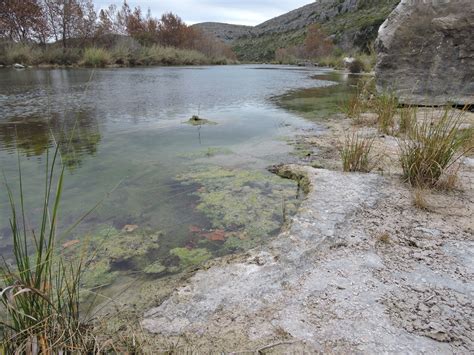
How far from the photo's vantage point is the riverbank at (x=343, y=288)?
1088 mm

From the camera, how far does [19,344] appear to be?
99 cm

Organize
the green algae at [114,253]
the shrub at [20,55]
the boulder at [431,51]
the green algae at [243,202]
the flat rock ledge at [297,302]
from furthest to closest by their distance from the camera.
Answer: the shrub at [20,55] < the boulder at [431,51] < the green algae at [243,202] < the green algae at [114,253] < the flat rock ledge at [297,302]

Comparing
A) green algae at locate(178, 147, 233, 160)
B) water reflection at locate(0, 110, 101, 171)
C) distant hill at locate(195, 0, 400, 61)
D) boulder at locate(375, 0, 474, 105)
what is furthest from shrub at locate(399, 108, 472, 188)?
distant hill at locate(195, 0, 400, 61)

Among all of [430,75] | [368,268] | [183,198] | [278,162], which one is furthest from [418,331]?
[430,75]

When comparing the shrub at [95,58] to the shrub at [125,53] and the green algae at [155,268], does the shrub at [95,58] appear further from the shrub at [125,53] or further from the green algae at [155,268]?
the green algae at [155,268]

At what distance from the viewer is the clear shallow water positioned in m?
1.98

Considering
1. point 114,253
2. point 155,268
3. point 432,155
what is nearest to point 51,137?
point 114,253

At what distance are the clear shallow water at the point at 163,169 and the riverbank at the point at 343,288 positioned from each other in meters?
0.33

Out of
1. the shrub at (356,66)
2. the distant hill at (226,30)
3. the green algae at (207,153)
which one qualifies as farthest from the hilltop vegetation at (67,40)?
the distant hill at (226,30)

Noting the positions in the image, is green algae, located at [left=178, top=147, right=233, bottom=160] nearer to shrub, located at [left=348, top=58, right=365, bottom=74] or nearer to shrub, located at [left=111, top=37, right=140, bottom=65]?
shrub, located at [left=348, top=58, right=365, bottom=74]

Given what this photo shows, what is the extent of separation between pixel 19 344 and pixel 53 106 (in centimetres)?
555

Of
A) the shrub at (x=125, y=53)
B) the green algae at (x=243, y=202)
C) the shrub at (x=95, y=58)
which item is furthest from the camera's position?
the shrub at (x=125, y=53)

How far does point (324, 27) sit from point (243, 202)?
5088cm

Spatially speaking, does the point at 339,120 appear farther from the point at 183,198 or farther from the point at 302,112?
the point at 183,198
